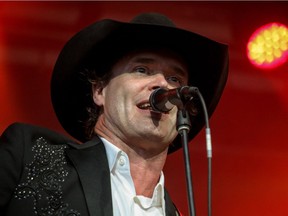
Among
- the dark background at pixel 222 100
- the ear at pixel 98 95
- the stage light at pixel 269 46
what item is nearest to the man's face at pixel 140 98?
the ear at pixel 98 95

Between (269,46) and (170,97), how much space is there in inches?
57.6

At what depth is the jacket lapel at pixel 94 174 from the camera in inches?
59.1

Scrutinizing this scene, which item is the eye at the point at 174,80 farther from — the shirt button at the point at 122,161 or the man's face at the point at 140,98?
the shirt button at the point at 122,161

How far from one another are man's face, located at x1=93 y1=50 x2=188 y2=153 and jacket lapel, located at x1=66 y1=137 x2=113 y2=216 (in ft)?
0.35

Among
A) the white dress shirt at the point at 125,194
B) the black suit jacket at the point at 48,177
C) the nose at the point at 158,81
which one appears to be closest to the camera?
the black suit jacket at the point at 48,177

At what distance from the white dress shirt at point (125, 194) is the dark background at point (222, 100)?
71 cm

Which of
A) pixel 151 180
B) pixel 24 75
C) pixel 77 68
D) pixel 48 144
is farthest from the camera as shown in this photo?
pixel 24 75

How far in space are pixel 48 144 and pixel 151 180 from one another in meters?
0.35

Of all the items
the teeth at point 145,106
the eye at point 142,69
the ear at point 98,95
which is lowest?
the teeth at point 145,106

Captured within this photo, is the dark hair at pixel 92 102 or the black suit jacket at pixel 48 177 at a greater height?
the dark hair at pixel 92 102

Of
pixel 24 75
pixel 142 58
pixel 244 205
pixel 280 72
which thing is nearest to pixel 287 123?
A: pixel 280 72

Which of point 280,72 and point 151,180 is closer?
point 151,180

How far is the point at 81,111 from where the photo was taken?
6.73ft

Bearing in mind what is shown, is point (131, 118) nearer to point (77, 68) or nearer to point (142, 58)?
point (142, 58)
